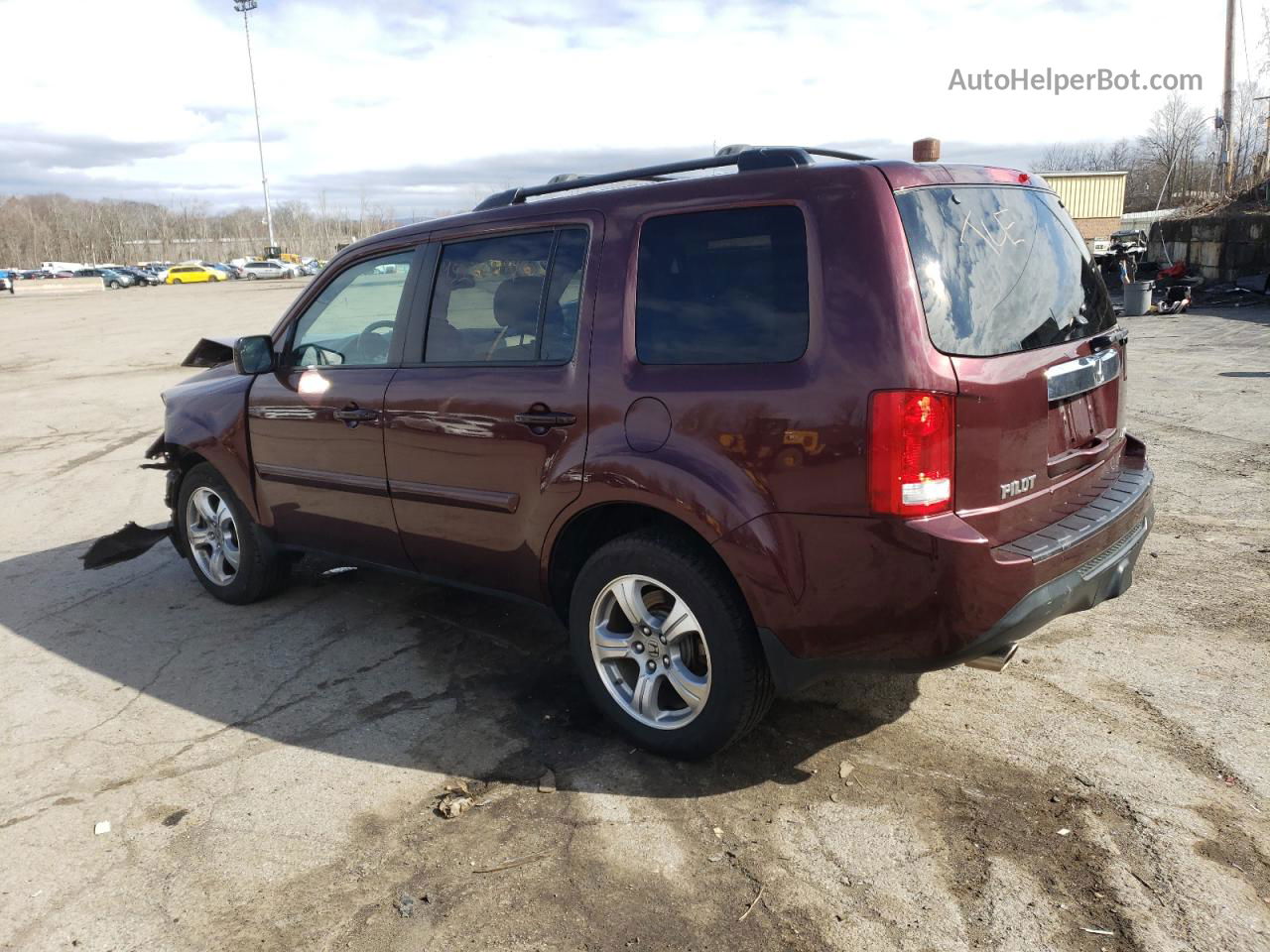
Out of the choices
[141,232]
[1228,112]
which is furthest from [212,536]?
[141,232]

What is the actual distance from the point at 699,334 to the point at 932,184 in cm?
85

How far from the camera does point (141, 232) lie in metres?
158

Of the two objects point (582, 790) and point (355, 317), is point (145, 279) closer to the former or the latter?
point (355, 317)

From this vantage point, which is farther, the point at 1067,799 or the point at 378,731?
the point at 378,731

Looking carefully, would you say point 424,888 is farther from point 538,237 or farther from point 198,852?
point 538,237

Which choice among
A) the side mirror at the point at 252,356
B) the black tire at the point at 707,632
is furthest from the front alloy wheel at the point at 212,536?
the black tire at the point at 707,632

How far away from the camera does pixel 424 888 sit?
284cm

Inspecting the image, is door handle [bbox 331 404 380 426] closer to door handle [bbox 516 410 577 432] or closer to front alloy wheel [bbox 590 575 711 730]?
door handle [bbox 516 410 577 432]

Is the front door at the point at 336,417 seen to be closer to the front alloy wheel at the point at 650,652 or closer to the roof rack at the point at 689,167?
the roof rack at the point at 689,167

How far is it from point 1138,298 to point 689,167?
18.0 metres

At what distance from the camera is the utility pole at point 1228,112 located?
85.2ft

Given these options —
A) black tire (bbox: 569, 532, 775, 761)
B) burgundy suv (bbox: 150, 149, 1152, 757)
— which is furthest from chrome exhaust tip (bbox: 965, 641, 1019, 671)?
black tire (bbox: 569, 532, 775, 761)

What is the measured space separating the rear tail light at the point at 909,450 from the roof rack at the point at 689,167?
2.98 ft

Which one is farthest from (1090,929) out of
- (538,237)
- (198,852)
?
(538,237)
